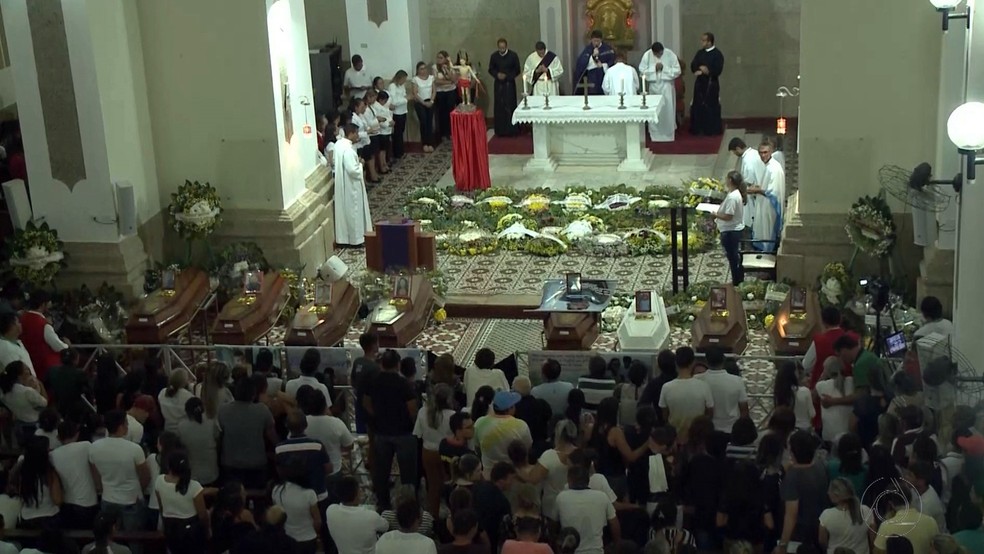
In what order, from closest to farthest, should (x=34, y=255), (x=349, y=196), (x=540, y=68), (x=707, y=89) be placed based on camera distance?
(x=34, y=255) < (x=349, y=196) < (x=540, y=68) < (x=707, y=89)

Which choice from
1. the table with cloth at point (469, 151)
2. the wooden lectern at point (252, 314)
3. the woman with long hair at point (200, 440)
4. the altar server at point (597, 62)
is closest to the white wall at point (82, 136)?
the wooden lectern at point (252, 314)

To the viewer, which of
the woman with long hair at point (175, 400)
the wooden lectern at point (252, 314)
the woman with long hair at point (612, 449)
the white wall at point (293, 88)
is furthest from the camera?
the white wall at point (293, 88)

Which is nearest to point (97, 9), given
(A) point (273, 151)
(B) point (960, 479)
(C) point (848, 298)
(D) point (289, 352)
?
(A) point (273, 151)

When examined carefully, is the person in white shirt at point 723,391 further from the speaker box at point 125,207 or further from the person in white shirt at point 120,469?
the speaker box at point 125,207

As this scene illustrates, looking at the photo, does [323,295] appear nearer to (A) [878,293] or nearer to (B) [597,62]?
(A) [878,293]

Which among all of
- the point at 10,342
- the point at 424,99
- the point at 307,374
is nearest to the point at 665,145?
the point at 424,99

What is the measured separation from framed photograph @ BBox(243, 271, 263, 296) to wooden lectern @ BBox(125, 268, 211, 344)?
505mm

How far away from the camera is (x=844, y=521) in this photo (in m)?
8.06

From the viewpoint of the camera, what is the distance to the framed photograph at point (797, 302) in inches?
503

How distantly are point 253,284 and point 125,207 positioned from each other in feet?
5.26

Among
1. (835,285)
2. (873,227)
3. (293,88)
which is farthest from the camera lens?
(293,88)

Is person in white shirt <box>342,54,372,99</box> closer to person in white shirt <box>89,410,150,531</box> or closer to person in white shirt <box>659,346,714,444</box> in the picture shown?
person in white shirt <box>659,346,714,444</box>

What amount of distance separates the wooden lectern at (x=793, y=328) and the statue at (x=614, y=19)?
10.2 m

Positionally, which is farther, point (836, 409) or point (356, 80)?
point (356, 80)
